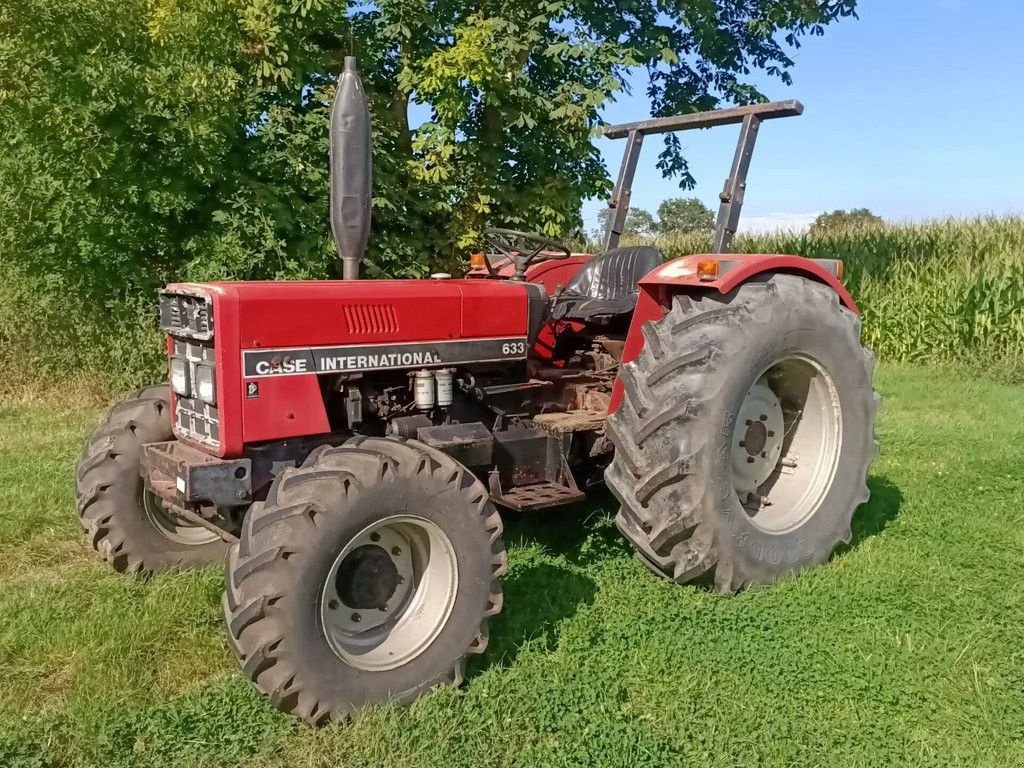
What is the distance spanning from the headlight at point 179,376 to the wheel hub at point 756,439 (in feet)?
8.33

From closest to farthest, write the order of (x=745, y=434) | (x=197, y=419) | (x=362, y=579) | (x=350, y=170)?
(x=362, y=579) → (x=197, y=419) → (x=350, y=170) → (x=745, y=434)

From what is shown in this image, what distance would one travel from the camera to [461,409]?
4113mm

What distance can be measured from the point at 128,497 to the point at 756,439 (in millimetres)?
3019

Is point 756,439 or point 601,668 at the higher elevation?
Answer: point 756,439

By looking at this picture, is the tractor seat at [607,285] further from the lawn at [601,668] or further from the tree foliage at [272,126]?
the tree foliage at [272,126]

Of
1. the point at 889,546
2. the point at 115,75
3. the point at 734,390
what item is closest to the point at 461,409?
the point at 734,390

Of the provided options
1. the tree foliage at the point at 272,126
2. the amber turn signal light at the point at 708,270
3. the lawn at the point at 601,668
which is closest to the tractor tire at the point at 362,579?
the lawn at the point at 601,668

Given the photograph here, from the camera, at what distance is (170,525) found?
13.6 feet

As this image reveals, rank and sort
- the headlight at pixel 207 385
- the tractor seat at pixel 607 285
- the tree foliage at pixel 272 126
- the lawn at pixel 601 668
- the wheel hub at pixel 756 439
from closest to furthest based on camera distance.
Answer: the lawn at pixel 601 668 → the headlight at pixel 207 385 → the wheel hub at pixel 756 439 → the tractor seat at pixel 607 285 → the tree foliage at pixel 272 126

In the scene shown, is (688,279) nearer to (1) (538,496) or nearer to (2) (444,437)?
(1) (538,496)

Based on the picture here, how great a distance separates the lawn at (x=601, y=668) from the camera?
9.06 ft

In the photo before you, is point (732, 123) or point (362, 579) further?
point (732, 123)

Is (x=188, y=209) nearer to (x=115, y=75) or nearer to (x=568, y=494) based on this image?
(x=115, y=75)

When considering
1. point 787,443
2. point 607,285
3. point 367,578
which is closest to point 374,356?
point 367,578
